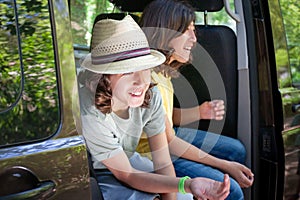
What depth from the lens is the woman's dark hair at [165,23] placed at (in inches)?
101

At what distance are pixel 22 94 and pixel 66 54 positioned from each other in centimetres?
18

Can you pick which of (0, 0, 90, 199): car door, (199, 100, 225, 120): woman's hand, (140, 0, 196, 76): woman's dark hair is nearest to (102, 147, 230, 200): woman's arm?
(0, 0, 90, 199): car door

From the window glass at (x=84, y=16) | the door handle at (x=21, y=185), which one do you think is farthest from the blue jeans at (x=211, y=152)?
the door handle at (x=21, y=185)

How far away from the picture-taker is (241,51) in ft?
9.03

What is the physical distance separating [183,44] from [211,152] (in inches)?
26.8

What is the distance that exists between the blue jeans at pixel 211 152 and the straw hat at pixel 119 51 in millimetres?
743

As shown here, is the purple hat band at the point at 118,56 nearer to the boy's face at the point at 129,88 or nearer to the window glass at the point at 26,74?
the boy's face at the point at 129,88

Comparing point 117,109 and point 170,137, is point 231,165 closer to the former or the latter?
point 170,137

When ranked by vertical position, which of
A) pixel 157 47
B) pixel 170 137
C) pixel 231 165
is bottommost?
pixel 231 165

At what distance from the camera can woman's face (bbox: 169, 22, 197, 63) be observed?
258 centimetres

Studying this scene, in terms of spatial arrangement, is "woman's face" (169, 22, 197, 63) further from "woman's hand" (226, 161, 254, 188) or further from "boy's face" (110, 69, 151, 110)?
"woman's hand" (226, 161, 254, 188)

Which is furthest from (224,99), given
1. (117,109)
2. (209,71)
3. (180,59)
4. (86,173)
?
(86,173)

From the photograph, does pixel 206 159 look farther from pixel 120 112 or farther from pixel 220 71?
pixel 120 112

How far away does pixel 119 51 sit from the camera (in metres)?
1.98
